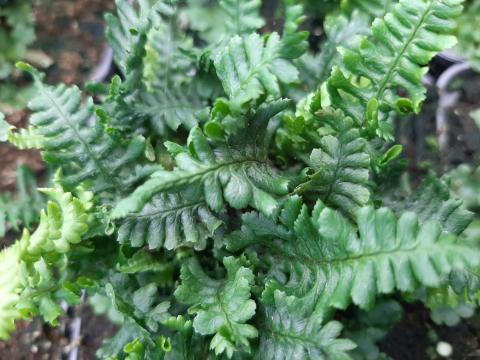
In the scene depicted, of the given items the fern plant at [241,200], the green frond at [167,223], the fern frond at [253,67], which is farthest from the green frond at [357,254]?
the fern frond at [253,67]

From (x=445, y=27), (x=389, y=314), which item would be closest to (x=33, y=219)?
(x=389, y=314)

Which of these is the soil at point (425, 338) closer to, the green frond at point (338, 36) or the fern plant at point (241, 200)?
the fern plant at point (241, 200)

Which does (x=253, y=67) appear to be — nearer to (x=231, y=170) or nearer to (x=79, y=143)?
(x=231, y=170)

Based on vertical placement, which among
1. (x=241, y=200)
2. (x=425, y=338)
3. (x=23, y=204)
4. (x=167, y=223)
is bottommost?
(x=425, y=338)

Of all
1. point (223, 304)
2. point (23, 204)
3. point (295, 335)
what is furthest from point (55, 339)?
point (295, 335)

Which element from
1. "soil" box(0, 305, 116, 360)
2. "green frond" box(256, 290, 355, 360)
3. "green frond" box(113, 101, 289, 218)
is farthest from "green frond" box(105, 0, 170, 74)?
"soil" box(0, 305, 116, 360)

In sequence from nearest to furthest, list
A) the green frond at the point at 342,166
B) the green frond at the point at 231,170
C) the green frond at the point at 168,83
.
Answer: the green frond at the point at 231,170 < the green frond at the point at 342,166 < the green frond at the point at 168,83
